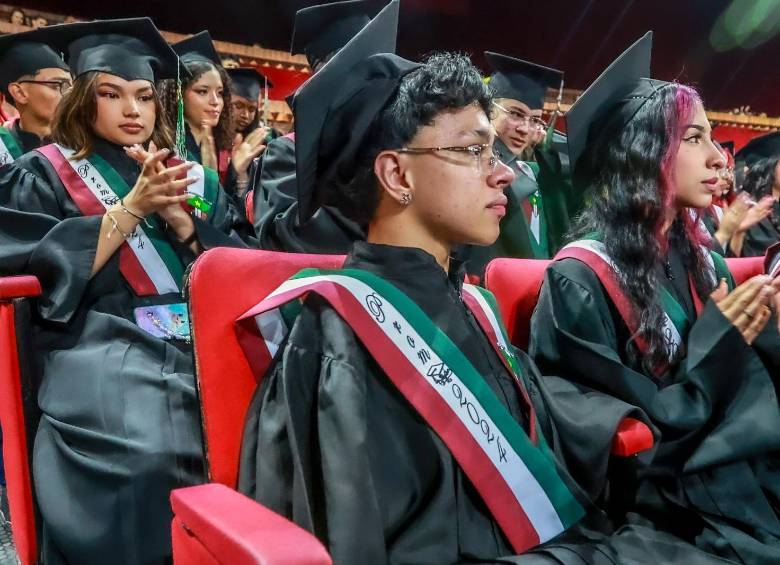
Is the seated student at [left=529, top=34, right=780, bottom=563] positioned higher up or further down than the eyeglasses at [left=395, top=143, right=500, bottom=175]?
further down

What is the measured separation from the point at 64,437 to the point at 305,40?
6.69 feet

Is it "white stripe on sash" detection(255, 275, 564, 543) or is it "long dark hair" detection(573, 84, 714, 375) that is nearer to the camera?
"white stripe on sash" detection(255, 275, 564, 543)

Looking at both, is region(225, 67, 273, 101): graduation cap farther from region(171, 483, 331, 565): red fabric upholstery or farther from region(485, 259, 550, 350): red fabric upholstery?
region(171, 483, 331, 565): red fabric upholstery

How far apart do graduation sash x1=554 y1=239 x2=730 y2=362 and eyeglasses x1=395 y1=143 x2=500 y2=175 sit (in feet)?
1.81

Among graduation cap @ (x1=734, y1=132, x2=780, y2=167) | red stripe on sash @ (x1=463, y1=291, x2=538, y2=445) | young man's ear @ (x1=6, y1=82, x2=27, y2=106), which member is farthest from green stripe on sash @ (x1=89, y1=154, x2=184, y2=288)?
graduation cap @ (x1=734, y1=132, x2=780, y2=167)

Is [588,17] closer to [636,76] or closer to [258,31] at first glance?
[258,31]

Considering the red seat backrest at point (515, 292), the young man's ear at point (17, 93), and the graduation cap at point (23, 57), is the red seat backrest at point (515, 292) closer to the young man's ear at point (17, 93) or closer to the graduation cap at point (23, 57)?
the graduation cap at point (23, 57)

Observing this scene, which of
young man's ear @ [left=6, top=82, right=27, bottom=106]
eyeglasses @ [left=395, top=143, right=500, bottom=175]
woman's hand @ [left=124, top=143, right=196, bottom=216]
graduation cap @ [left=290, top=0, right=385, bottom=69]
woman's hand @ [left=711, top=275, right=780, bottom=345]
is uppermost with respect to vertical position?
graduation cap @ [left=290, top=0, right=385, bottom=69]

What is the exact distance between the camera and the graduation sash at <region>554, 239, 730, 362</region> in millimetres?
1939

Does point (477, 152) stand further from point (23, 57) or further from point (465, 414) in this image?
point (23, 57)

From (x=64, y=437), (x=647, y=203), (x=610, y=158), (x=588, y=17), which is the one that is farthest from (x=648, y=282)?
(x=588, y=17)

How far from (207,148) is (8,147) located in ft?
3.22

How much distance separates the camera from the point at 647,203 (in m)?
2.10

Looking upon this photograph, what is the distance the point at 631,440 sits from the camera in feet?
5.24
